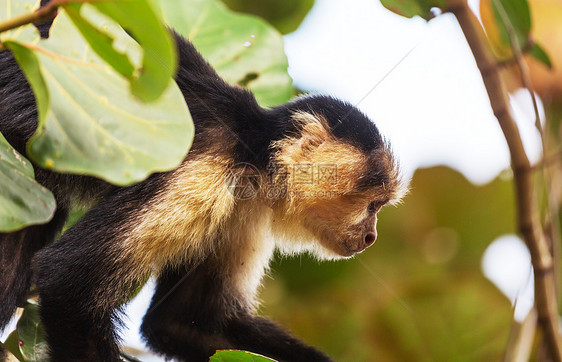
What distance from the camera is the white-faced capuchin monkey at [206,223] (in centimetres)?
226

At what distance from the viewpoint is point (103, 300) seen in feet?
7.52

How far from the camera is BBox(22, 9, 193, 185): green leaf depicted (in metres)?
1.25

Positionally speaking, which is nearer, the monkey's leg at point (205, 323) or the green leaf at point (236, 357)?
the green leaf at point (236, 357)

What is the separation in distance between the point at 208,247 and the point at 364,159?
→ 0.87m

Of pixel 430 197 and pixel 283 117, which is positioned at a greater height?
pixel 283 117

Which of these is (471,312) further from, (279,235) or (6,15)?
(6,15)

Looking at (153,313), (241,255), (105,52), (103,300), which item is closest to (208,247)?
(241,255)

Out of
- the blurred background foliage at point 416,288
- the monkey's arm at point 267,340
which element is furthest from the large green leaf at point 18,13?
the blurred background foliage at point 416,288

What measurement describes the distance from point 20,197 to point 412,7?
5.19ft

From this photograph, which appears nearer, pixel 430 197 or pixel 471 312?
pixel 471 312

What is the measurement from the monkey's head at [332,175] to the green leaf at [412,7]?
2.26 ft

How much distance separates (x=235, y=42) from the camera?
323 centimetres
